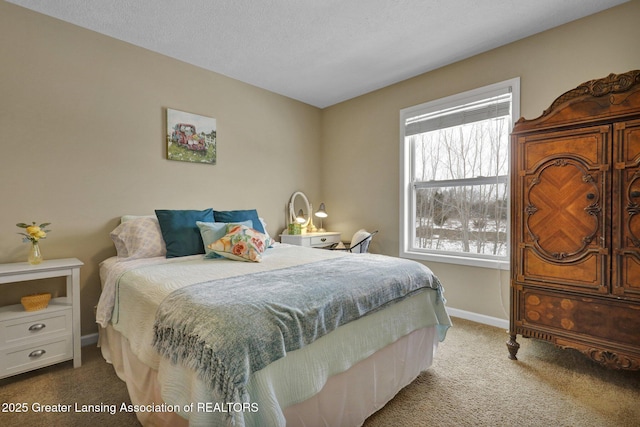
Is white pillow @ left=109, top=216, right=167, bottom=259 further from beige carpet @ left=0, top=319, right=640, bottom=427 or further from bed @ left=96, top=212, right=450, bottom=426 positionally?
beige carpet @ left=0, top=319, right=640, bottom=427

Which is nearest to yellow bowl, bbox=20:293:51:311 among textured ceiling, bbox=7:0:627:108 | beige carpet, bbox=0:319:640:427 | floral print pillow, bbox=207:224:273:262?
beige carpet, bbox=0:319:640:427

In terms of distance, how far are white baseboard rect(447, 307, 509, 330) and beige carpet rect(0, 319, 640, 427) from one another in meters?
0.42

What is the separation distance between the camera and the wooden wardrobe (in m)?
1.85

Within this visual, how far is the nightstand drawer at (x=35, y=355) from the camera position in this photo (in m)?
1.93

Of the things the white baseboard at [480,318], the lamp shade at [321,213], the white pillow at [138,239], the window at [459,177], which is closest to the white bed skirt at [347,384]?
the white pillow at [138,239]

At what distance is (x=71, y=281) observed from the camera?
220 cm

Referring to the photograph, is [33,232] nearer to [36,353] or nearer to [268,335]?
[36,353]

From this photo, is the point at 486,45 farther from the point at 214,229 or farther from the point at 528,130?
the point at 214,229

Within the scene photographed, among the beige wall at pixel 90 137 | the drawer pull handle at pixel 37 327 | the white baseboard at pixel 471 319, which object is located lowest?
the white baseboard at pixel 471 319

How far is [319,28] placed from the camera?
2.54m

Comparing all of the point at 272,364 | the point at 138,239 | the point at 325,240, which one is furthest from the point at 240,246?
the point at 325,240

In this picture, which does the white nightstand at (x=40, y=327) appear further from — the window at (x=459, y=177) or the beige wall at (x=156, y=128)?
the window at (x=459, y=177)

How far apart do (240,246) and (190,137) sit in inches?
60.7

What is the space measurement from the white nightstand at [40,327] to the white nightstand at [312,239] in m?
2.12
